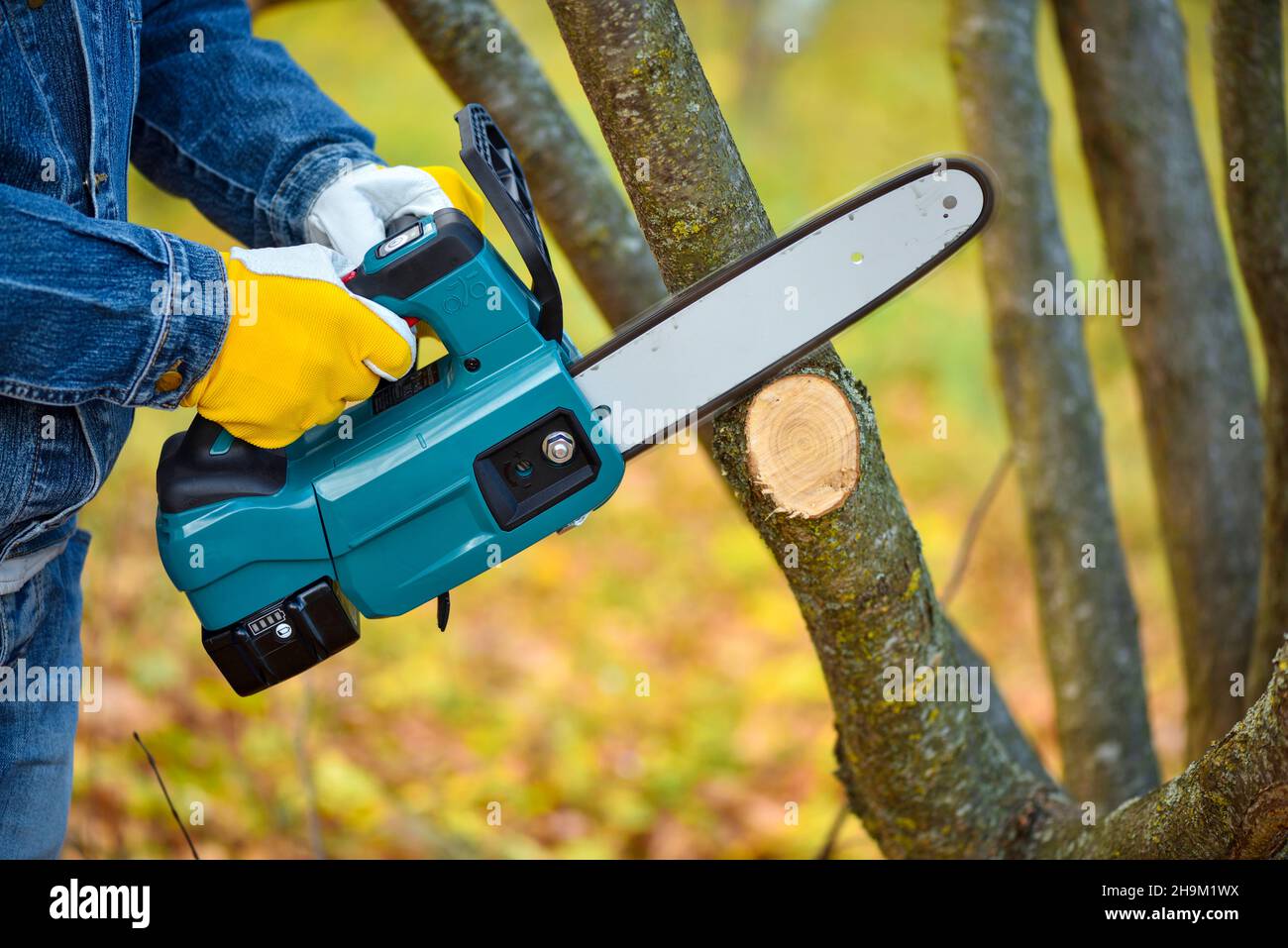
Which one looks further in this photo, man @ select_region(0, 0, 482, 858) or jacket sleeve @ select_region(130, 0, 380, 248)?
jacket sleeve @ select_region(130, 0, 380, 248)

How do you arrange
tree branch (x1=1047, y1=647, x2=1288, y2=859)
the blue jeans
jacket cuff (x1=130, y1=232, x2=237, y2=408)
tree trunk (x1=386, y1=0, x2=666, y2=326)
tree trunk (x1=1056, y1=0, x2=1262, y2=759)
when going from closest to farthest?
tree branch (x1=1047, y1=647, x2=1288, y2=859), jacket cuff (x1=130, y1=232, x2=237, y2=408), the blue jeans, tree trunk (x1=386, y1=0, x2=666, y2=326), tree trunk (x1=1056, y1=0, x2=1262, y2=759)

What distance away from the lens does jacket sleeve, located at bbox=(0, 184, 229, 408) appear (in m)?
0.97

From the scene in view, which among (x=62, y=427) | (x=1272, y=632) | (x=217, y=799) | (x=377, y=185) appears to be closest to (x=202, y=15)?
(x=377, y=185)

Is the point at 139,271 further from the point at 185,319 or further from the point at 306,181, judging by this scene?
the point at 306,181

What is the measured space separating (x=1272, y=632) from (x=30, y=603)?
1815 mm

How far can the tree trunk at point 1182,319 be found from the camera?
Answer: 6.25 feet

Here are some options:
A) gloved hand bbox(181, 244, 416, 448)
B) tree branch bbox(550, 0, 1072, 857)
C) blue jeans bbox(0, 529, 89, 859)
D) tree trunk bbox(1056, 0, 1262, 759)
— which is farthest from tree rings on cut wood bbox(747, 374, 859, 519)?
tree trunk bbox(1056, 0, 1262, 759)

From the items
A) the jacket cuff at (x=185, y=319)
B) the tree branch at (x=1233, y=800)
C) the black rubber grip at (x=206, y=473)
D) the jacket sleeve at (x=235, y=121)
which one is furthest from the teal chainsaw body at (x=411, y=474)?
the tree branch at (x=1233, y=800)

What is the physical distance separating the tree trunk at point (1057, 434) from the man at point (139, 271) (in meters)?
1.09

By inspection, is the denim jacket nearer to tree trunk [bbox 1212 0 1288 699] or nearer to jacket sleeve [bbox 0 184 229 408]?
jacket sleeve [bbox 0 184 229 408]

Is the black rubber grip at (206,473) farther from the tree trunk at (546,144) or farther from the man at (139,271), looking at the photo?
the tree trunk at (546,144)

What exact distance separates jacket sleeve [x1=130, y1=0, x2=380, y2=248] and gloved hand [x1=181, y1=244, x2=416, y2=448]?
0.26m

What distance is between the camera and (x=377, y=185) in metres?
1.36

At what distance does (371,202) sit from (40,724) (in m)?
0.78
